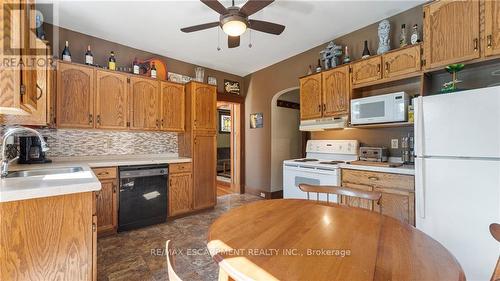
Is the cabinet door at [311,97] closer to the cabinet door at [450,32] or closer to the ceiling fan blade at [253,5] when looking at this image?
the cabinet door at [450,32]

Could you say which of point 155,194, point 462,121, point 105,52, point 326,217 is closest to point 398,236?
point 326,217

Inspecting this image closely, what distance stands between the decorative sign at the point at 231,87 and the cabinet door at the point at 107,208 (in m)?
2.77

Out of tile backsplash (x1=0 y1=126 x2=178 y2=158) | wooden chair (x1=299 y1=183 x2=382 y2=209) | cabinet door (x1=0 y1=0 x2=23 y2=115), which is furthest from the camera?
tile backsplash (x1=0 y1=126 x2=178 y2=158)

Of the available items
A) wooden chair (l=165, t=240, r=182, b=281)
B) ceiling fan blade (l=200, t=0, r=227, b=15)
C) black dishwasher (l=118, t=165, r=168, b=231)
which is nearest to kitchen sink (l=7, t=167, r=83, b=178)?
black dishwasher (l=118, t=165, r=168, b=231)

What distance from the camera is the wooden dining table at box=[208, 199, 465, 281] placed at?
67 cm

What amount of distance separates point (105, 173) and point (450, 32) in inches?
154

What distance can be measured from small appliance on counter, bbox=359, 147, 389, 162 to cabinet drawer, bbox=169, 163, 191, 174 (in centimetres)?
253

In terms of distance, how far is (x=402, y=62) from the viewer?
2.37 meters

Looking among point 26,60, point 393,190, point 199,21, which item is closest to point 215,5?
point 199,21

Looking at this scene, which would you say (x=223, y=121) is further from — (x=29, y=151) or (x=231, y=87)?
(x=29, y=151)

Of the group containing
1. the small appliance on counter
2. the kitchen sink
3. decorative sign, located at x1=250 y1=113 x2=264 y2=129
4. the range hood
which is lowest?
the kitchen sink

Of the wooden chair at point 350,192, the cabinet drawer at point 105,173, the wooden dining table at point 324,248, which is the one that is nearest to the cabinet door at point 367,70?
the wooden chair at point 350,192

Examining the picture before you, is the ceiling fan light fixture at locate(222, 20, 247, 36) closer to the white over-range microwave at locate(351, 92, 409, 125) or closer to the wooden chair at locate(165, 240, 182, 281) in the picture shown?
the white over-range microwave at locate(351, 92, 409, 125)

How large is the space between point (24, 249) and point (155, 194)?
183cm
